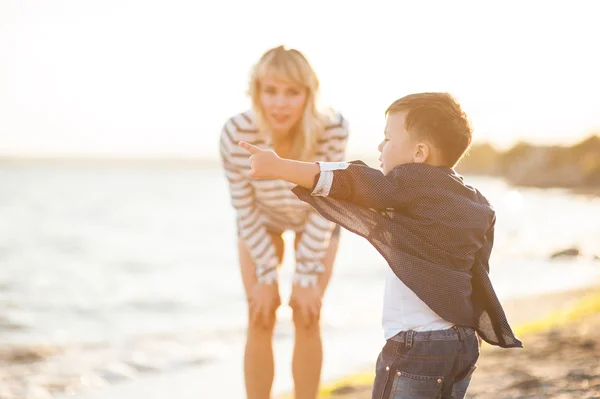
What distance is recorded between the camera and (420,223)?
2.33 m

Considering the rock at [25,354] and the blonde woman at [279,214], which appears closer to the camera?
the blonde woman at [279,214]

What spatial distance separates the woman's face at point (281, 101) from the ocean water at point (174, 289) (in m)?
3.16

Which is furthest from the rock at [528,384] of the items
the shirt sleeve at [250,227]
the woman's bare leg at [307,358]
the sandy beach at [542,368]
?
the shirt sleeve at [250,227]

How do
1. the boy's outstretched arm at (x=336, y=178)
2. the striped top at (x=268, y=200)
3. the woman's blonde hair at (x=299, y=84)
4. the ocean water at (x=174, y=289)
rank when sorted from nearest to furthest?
the boy's outstretched arm at (x=336, y=178) → the woman's blonde hair at (x=299, y=84) → the striped top at (x=268, y=200) → the ocean water at (x=174, y=289)

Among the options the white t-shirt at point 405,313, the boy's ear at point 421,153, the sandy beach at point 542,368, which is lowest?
the sandy beach at point 542,368

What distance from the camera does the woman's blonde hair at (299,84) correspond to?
348 cm

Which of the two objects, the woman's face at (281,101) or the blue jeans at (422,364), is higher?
the woman's face at (281,101)

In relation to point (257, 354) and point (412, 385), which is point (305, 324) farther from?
point (412, 385)

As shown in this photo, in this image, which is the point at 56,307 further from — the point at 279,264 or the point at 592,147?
the point at 592,147

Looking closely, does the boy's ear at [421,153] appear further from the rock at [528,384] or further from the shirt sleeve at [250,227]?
the rock at [528,384]

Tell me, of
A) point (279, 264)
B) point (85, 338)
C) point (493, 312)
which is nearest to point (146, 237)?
point (85, 338)

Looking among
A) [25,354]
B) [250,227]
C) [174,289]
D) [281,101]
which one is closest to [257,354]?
[250,227]

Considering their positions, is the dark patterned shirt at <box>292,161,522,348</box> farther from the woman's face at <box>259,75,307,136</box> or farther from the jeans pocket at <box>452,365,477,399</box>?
the woman's face at <box>259,75,307,136</box>

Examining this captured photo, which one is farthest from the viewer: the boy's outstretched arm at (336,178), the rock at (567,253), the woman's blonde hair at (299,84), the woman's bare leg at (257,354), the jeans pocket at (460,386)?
the rock at (567,253)
